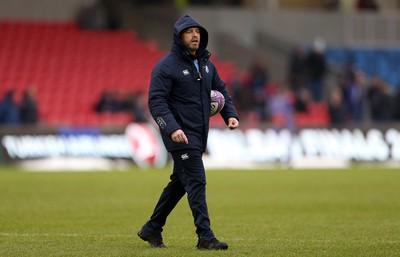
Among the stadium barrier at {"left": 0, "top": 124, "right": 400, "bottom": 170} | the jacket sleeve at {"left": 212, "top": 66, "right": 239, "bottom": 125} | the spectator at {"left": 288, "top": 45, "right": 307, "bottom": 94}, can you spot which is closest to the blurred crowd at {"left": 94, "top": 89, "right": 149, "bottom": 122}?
the stadium barrier at {"left": 0, "top": 124, "right": 400, "bottom": 170}

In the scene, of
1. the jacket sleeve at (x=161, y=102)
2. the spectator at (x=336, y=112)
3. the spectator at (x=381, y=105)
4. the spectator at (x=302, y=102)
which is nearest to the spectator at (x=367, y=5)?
the spectator at (x=302, y=102)

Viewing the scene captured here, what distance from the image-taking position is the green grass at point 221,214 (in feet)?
38.2

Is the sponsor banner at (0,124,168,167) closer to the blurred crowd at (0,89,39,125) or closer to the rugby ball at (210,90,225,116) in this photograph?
the blurred crowd at (0,89,39,125)

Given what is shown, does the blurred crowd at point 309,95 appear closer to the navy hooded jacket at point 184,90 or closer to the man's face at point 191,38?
the navy hooded jacket at point 184,90

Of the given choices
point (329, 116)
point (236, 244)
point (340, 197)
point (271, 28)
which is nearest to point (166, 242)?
point (236, 244)

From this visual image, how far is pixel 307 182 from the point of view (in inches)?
960

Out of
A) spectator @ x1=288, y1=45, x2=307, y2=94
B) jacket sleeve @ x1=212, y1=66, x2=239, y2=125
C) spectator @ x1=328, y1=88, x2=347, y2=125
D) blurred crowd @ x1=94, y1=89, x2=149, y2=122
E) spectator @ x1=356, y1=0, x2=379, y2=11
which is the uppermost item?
spectator @ x1=356, y1=0, x2=379, y2=11

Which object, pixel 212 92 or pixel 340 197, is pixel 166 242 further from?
pixel 340 197

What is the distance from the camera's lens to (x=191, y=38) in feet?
37.0

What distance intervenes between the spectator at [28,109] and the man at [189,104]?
20672 millimetres

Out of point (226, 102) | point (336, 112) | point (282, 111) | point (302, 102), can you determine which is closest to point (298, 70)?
point (302, 102)

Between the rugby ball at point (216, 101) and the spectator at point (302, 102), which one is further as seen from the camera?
the spectator at point (302, 102)

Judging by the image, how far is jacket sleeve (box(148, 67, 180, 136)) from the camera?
36.4 feet

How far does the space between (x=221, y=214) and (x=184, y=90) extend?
5.33m
